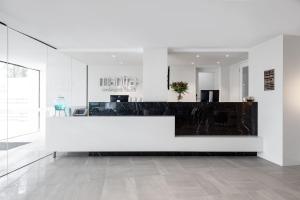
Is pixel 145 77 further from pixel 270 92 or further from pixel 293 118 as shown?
pixel 293 118

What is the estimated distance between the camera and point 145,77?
7168 millimetres

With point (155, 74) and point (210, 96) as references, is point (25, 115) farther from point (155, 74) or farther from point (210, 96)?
point (210, 96)

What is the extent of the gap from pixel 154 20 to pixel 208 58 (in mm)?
4133

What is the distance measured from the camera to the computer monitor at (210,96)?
715cm

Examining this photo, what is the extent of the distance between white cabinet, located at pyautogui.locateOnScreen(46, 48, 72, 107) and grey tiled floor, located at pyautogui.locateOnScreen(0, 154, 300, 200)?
2.12m

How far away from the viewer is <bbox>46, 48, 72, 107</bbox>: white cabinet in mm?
7414

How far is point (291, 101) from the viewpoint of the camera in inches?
224

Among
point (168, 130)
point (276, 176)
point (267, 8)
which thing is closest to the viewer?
point (267, 8)

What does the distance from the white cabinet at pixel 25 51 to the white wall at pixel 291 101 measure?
5.83 m

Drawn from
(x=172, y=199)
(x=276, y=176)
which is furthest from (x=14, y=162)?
(x=276, y=176)

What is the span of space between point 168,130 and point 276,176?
8.49 feet

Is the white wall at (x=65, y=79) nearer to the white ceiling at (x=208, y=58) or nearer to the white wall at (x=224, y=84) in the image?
the white ceiling at (x=208, y=58)

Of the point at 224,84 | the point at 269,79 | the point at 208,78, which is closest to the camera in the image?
the point at 269,79

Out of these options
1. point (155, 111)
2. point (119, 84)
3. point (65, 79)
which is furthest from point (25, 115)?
point (155, 111)
